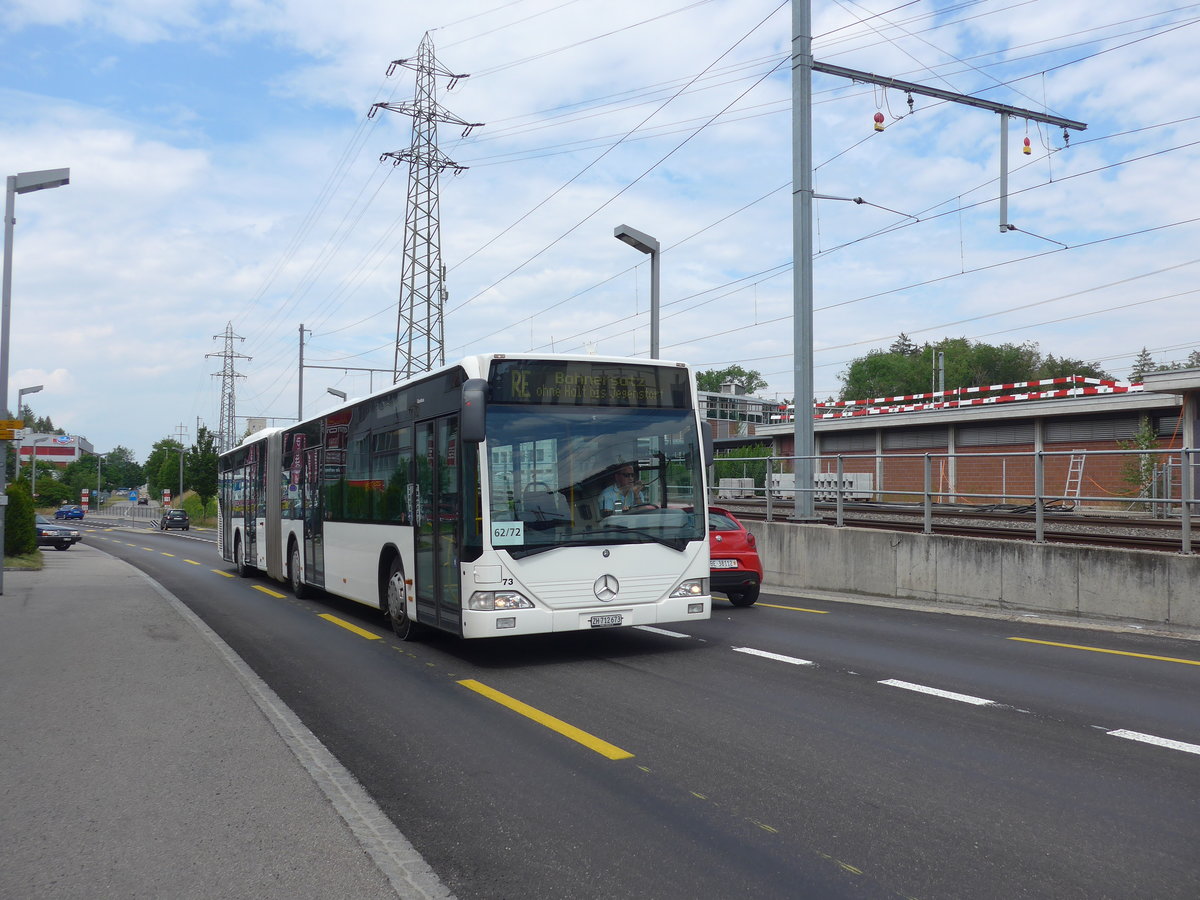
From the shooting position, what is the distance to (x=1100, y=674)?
331 inches

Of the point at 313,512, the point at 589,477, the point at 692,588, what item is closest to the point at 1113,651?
the point at 692,588

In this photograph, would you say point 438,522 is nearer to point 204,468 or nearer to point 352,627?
point 352,627

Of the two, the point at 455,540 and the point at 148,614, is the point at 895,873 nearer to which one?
the point at 455,540

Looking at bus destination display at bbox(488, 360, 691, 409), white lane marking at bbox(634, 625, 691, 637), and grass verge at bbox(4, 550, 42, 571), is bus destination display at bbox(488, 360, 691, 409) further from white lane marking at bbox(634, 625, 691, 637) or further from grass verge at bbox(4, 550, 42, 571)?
grass verge at bbox(4, 550, 42, 571)

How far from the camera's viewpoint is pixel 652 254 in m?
21.3

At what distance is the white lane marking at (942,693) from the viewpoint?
24.2 ft

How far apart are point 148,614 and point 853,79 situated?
1422cm

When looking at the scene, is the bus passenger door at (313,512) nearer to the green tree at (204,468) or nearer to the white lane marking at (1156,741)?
the white lane marking at (1156,741)

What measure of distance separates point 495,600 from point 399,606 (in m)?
Result: 2.53

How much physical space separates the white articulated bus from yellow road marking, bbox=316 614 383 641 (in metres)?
0.55

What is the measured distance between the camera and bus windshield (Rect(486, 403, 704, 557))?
9.26m

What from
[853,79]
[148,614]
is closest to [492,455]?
[148,614]

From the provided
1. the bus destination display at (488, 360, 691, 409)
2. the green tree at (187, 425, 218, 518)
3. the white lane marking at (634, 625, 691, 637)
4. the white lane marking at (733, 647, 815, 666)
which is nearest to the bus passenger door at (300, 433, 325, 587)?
the white lane marking at (634, 625, 691, 637)

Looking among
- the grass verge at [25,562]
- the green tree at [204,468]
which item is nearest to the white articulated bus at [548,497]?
the grass verge at [25,562]
